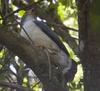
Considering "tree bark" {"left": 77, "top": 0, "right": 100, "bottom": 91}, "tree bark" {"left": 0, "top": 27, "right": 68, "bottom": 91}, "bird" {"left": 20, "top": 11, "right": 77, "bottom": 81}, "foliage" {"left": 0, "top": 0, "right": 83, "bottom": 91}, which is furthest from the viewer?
"bird" {"left": 20, "top": 11, "right": 77, "bottom": 81}

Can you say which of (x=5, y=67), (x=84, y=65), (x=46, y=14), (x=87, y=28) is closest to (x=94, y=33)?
(x=87, y=28)

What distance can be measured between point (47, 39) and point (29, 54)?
64.6 inches

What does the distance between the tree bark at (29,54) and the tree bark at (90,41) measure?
13.1 inches

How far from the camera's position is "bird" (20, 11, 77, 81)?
3.44 meters

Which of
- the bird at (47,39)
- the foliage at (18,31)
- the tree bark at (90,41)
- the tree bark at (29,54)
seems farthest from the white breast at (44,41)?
the tree bark at (90,41)

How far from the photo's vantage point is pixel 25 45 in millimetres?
2215

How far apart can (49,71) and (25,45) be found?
0.22 meters

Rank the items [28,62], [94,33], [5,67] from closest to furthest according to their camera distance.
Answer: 1. [94,33]
2. [28,62]
3. [5,67]

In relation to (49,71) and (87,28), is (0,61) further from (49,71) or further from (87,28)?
(87,28)

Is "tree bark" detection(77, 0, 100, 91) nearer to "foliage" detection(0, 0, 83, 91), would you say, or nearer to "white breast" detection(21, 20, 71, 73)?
"foliage" detection(0, 0, 83, 91)

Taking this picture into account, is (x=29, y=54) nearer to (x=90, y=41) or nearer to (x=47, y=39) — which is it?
(x=90, y=41)

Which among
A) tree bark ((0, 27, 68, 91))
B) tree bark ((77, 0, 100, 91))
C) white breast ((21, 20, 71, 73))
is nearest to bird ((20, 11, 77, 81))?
white breast ((21, 20, 71, 73))

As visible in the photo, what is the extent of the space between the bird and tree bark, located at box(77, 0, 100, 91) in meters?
1.38

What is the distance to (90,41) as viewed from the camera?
1947 mm
